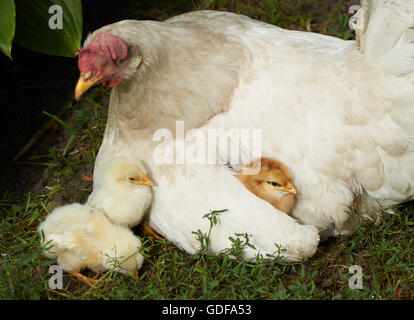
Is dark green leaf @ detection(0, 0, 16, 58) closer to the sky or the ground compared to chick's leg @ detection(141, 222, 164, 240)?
closer to the sky

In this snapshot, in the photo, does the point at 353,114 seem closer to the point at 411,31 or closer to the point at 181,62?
the point at 411,31

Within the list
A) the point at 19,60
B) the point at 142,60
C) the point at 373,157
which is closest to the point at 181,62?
the point at 142,60

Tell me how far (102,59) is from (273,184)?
3.12 ft

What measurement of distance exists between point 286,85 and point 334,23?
5.40 ft

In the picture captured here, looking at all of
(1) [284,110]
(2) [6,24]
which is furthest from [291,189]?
(2) [6,24]

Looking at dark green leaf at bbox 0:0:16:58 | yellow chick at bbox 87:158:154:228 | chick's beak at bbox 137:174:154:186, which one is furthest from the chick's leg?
dark green leaf at bbox 0:0:16:58

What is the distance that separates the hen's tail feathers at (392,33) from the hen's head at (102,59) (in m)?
1.08

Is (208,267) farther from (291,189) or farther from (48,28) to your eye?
(48,28)

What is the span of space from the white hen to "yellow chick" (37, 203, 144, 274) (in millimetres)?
245

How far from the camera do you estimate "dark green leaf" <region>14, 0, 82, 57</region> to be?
9.25 ft

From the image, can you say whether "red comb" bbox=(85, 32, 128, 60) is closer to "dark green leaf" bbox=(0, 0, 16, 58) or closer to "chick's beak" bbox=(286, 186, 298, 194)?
"dark green leaf" bbox=(0, 0, 16, 58)

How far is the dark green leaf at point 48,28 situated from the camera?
2.82 meters

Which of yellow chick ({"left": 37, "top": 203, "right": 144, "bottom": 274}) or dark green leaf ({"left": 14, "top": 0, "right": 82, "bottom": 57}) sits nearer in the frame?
yellow chick ({"left": 37, "top": 203, "right": 144, "bottom": 274})
